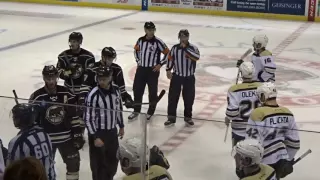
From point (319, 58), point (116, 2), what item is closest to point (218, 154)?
point (319, 58)

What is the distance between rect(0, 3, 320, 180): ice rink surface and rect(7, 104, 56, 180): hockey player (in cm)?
14

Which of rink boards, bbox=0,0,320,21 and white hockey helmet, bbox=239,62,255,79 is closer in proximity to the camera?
white hockey helmet, bbox=239,62,255,79

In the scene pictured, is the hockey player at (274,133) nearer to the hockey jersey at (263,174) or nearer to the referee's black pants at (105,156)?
the hockey jersey at (263,174)

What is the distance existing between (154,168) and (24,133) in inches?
28.0

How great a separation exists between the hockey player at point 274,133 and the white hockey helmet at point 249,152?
4 centimetres

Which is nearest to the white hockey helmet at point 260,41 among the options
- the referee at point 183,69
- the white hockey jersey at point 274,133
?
the referee at point 183,69

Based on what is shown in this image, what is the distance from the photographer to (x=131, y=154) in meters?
2.76

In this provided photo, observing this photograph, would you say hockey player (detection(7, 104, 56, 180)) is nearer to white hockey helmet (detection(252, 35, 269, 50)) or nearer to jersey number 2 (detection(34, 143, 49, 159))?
jersey number 2 (detection(34, 143, 49, 159))

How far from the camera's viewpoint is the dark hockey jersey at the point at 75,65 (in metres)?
4.81

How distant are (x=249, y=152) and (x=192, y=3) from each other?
10521 millimetres

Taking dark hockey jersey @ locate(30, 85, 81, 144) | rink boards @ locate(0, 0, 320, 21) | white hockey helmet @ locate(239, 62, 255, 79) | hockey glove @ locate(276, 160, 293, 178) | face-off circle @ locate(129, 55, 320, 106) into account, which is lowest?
face-off circle @ locate(129, 55, 320, 106)

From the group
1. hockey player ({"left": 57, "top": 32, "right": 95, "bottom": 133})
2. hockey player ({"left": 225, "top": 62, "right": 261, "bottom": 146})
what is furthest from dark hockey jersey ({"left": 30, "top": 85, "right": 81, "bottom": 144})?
hockey player ({"left": 57, "top": 32, "right": 95, "bottom": 133})

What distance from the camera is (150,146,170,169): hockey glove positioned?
289 cm

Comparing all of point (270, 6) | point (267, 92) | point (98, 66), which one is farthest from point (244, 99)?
point (270, 6)
